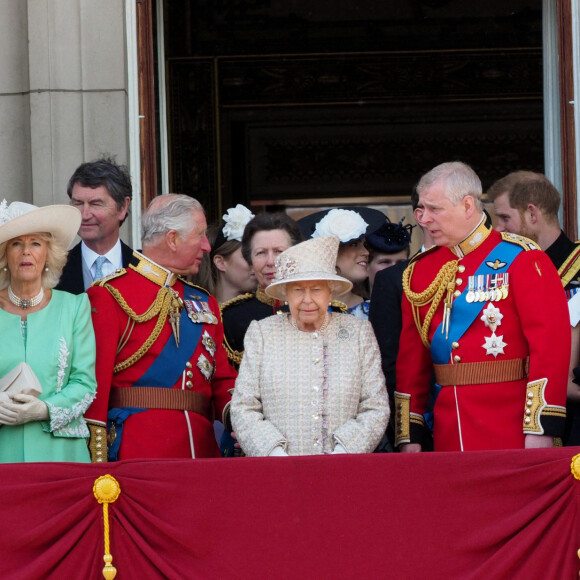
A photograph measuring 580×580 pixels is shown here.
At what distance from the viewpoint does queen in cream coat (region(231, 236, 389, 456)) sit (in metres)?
4.70

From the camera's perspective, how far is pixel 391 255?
6047 mm

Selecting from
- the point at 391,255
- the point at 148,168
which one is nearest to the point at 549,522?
the point at 391,255

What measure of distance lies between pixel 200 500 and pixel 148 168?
2.75 metres

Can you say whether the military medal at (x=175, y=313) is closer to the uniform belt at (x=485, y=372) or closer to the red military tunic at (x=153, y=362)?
the red military tunic at (x=153, y=362)

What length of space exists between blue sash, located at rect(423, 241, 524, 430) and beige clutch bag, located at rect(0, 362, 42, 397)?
1.38m

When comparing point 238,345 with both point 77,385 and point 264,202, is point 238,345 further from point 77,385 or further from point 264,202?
point 264,202

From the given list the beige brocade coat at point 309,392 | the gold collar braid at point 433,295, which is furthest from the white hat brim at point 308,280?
the gold collar braid at point 433,295

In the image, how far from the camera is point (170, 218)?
17.2ft

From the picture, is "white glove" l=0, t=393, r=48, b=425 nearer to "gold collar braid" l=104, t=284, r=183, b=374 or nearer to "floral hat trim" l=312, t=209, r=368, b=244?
"gold collar braid" l=104, t=284, r=183, b=374

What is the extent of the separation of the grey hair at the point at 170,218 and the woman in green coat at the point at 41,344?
332 mm

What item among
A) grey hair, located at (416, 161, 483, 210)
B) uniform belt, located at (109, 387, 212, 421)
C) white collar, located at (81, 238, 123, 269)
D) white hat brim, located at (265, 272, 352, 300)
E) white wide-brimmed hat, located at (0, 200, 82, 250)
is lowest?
uniform belt, located at (109, 387, 212, 421)

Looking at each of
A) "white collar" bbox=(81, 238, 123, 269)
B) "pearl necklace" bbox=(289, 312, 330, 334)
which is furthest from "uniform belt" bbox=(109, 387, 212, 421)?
"white collar" bbox=(81, 238, 123, 269)

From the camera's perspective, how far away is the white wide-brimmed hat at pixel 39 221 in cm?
484

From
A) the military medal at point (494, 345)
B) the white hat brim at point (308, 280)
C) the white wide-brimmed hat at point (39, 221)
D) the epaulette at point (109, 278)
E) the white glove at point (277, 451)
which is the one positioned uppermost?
the white wide-brimmed hat at point (39, 221)
